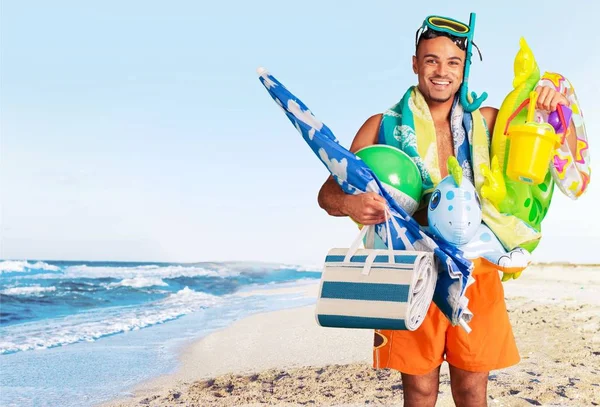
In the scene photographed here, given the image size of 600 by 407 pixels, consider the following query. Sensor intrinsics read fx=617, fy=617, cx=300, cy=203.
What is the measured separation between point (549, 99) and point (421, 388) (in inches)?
55.8

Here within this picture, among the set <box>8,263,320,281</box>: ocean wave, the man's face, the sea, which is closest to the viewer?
the man's face

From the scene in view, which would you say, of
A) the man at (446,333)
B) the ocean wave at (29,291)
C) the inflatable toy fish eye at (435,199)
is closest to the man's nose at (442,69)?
the man at (446,333)

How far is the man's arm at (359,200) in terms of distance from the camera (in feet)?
7.94

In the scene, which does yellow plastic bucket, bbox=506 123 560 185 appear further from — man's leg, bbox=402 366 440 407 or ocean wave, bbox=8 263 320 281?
ocean wave, bbox=8 263 320 281

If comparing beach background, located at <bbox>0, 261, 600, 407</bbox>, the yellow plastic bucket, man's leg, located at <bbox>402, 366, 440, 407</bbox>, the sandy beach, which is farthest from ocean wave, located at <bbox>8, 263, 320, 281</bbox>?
the yellow plastic bucket

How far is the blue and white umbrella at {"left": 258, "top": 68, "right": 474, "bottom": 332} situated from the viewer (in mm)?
2395

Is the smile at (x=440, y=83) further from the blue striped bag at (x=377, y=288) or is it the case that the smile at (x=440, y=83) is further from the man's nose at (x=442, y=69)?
the blue striped bag at (x=377, y=288)

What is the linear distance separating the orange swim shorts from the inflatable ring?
19.8 inches

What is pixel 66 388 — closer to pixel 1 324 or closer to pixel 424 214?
pixel 424 214

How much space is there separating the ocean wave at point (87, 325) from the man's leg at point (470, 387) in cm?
548

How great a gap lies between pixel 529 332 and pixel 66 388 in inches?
187

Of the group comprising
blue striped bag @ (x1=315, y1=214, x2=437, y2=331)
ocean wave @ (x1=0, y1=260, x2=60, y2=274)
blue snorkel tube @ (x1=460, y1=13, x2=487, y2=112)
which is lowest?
ocean wave @ (x1=0, y1=260, x2=60, y2=274)

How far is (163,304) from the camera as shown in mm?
12070

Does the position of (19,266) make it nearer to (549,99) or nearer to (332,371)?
(332,371)
